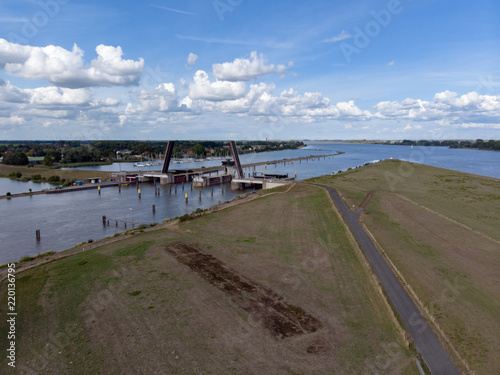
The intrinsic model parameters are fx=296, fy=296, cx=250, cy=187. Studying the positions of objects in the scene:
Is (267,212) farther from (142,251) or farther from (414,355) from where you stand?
(414,355)

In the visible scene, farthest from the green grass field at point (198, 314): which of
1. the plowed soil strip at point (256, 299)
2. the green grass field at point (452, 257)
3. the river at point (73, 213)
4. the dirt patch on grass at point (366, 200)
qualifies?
the dirt patch on grass at point (366, 200)

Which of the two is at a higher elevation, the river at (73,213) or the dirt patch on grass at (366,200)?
the dirt patch on grass at (366,200)

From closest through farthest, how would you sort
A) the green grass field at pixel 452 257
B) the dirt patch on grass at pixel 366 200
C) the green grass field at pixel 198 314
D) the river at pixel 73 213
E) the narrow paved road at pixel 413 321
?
the narrow paved road at pixel 413 321 → the green grass field at pixel 198 314 → the green grass field at pixel 452 257 → the river at pixel 73 213 → the dirt patch on grass at pixel 366 200

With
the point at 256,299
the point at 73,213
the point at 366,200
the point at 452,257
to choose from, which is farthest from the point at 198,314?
the point at 73,213

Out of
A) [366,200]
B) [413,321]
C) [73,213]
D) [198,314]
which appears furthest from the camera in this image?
[73,213]

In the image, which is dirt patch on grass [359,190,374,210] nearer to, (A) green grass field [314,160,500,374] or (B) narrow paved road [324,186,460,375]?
(A) green grass field [314,160,500,374]

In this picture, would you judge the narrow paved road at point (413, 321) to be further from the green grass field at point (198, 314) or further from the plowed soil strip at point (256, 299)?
the plowed soil strip at point (256, 299)

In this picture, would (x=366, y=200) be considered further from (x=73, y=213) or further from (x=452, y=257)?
(x=73, y=213)
